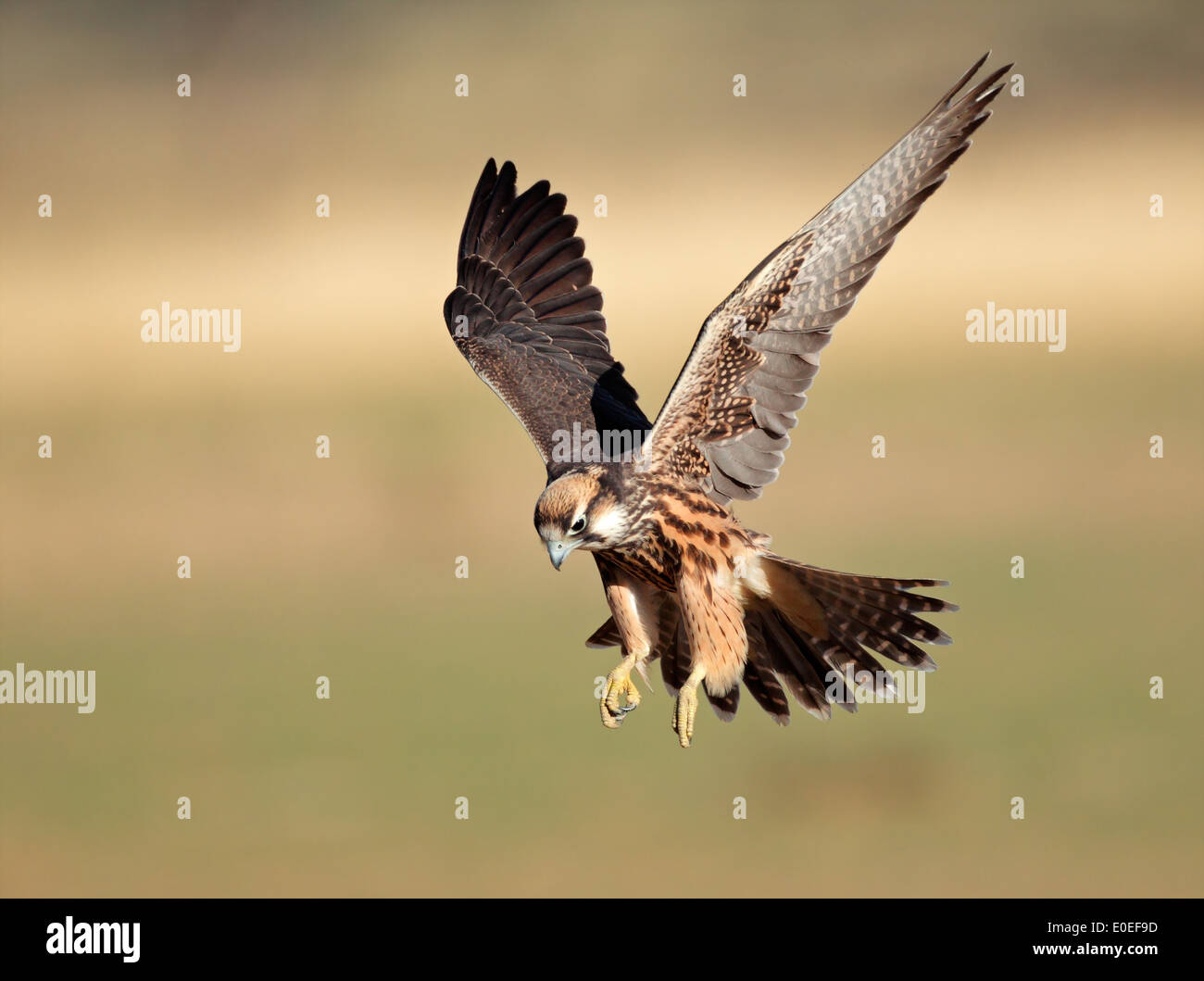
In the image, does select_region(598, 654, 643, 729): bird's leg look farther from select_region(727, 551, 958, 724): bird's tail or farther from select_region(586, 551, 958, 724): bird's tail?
select_region(727, 551, 958, 724): bird's tail

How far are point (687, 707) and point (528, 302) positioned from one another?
365 cm

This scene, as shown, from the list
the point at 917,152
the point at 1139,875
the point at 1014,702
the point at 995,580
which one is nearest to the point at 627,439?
the point at 917,152

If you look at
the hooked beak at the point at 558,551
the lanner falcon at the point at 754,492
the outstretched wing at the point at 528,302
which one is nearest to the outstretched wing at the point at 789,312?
the lanner falcon at the point at 754,492

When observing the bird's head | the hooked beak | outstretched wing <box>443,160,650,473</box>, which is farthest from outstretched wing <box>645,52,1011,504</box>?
outstretched wing <box>443,160,650,473</box>

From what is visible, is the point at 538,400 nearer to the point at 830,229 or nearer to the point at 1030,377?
the point at 830,229

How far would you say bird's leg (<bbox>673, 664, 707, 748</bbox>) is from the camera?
26.1 ft

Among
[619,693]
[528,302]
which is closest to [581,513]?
[619,693]

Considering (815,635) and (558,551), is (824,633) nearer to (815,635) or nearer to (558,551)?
(815,635)

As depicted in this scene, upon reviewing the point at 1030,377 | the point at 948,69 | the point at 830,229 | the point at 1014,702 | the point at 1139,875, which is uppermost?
the point at 948,69

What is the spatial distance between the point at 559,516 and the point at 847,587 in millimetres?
1528

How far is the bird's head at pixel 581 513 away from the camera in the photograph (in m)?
7.69

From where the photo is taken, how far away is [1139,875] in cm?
3484

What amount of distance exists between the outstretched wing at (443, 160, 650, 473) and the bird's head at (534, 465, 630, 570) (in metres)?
1.86

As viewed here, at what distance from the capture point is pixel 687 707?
26.7 ft
